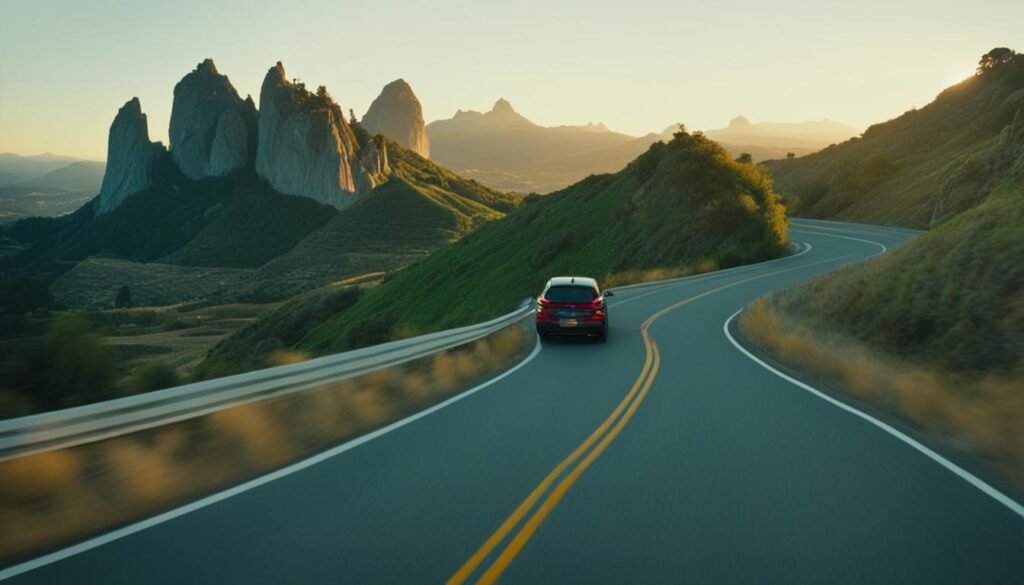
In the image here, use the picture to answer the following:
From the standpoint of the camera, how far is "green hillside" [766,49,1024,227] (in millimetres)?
49419

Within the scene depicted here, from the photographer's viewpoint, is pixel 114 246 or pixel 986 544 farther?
pixel 114 246

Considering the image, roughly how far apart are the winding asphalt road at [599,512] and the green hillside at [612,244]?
104 ft

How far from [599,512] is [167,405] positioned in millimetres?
4042

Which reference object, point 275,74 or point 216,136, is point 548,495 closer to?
point 275,74

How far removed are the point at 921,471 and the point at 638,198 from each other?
5654 cm

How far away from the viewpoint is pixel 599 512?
585 centimetres

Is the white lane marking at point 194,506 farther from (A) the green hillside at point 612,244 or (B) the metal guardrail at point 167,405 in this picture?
(A) the green hillside at point 612,244

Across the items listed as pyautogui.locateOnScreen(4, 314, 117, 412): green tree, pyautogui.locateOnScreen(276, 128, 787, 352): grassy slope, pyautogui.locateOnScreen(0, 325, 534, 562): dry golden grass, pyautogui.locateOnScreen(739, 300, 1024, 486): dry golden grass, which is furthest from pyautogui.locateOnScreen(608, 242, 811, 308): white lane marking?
pyautogui.locateOnScreen(4, 314, 117, 412): green tree

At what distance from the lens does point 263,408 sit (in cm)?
929

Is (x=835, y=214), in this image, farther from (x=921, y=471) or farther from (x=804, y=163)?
(x=921, y=471)

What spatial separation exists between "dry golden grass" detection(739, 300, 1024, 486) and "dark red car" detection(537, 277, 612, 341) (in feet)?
13.3

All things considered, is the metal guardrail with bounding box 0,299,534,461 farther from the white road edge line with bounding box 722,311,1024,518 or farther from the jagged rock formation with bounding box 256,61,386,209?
the jagged rock formation with bounding box 256,61,386,209

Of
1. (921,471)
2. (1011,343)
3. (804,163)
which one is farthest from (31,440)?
(804,163)

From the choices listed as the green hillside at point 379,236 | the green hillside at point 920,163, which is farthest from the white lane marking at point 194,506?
the green hillside at point 379,236
